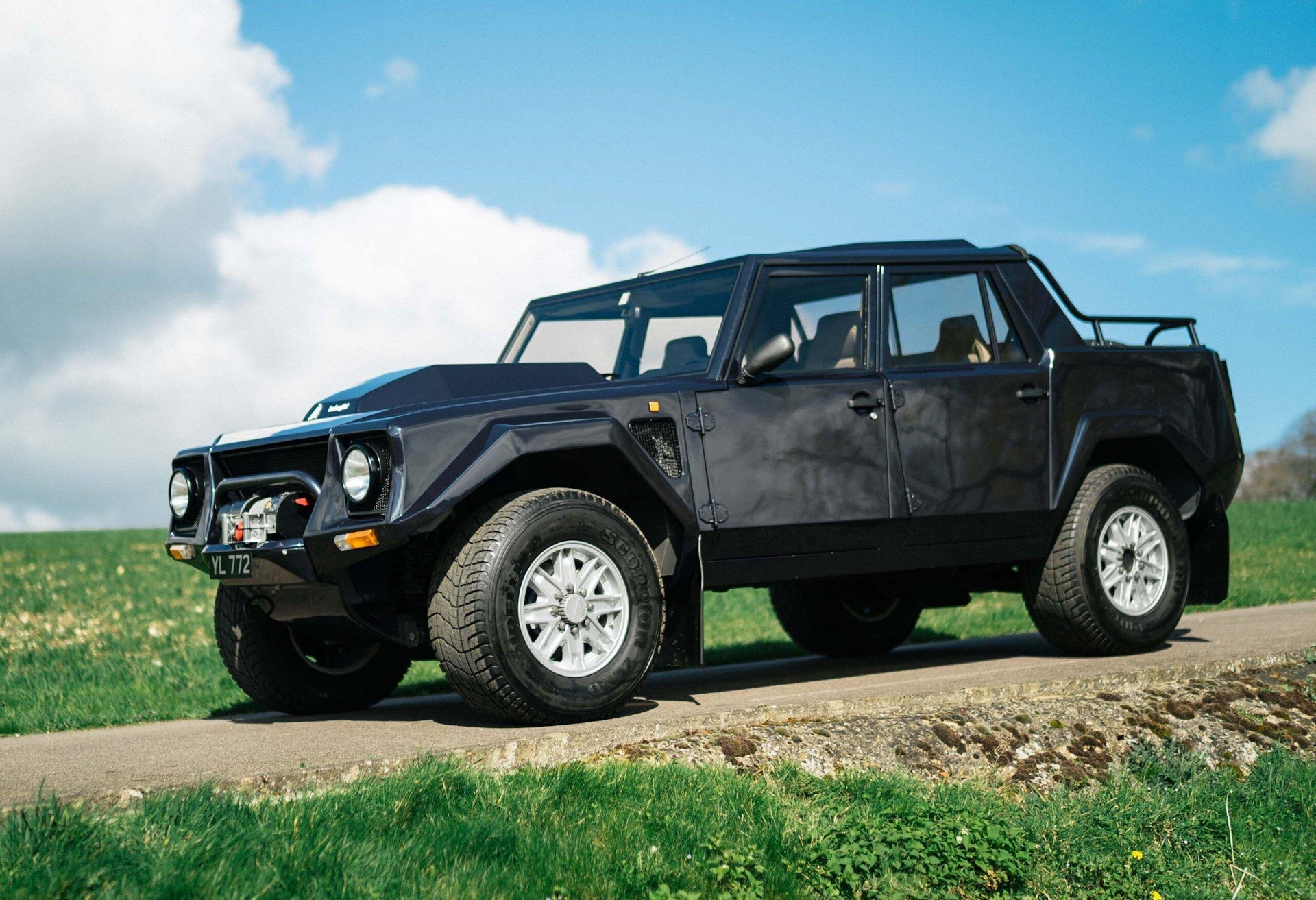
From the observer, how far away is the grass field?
23.6ft

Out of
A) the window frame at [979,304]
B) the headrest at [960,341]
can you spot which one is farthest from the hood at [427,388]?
the headrest at [960,341]

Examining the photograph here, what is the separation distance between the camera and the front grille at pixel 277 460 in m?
5.32

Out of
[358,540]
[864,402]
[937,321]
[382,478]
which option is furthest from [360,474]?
[937,321]

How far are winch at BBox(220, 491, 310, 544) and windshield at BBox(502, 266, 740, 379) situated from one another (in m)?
1.81

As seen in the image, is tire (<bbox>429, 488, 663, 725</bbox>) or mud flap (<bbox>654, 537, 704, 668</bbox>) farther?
mud flap (<bbox>654, 537, 704, 668</bbox>)

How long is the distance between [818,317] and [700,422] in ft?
3.86

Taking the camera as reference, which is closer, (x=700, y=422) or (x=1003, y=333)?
(x=700, y=422)

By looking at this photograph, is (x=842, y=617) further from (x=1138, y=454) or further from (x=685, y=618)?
(x=685, y=618)

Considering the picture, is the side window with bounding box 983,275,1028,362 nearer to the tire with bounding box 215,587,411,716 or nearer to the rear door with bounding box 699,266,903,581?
the rear door with bounding box 699,266,903,581

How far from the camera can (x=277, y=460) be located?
5566mm

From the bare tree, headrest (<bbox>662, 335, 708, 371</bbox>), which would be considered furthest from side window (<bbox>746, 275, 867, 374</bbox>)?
the bare tree

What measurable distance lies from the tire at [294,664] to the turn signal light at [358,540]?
4.55 ft

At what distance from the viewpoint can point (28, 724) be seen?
21.3 ft

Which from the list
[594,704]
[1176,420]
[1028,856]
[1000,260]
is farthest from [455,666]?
[1176,420]
